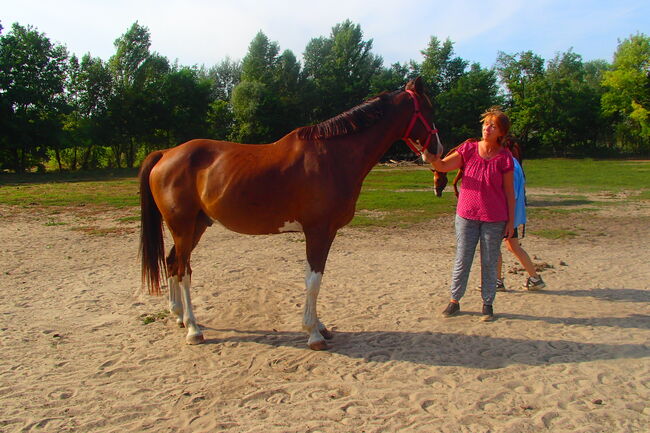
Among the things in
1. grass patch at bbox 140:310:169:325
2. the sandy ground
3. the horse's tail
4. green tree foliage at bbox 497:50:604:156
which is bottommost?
the sandy ground

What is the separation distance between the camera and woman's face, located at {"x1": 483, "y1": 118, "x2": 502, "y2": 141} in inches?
186

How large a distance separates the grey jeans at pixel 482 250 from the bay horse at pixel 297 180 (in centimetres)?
96

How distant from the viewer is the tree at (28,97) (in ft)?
98.5

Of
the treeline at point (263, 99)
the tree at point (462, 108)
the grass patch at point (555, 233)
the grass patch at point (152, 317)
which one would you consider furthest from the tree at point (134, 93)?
the grass patch at point (152, 317)

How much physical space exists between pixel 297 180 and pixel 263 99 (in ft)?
128

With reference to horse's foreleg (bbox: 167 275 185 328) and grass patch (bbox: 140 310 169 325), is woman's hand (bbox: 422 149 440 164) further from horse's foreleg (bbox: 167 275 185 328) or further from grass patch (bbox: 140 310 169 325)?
grass patch (bbox: 140 310 169 325)

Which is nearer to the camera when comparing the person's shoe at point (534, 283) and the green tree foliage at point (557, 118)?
the person's shoe at point (534, 283)

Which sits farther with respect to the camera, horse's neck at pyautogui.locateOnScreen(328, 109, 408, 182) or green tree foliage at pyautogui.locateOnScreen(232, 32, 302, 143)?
green tree foliage at pyautogui.locateOnScreen(232, 32, 302, 143)

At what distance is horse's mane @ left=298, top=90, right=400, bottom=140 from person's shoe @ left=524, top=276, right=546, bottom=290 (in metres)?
3.22

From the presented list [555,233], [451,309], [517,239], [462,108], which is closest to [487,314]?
[451,309]

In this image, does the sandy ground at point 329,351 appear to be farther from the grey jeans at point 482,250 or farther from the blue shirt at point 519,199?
the blue shirt at point 519,199

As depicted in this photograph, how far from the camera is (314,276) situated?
14.5ft

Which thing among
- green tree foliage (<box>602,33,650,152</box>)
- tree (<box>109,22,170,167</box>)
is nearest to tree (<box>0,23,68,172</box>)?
tree (<box>109,22,170,167</box>)

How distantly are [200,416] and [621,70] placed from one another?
179ft
